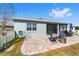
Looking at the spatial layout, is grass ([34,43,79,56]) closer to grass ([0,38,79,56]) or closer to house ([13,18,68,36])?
grass ([0,38,79,56])

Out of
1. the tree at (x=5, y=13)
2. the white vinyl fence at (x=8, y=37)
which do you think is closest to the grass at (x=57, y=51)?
the white vinyl fence at (x=8, y=37)

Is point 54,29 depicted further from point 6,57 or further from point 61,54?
point 6,57

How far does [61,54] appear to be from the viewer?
650 cm

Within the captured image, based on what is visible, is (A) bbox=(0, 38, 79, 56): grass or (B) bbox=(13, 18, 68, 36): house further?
(B) bbox=(13, 18, 68, 36): house

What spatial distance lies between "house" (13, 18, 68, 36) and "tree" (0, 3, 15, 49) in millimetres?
168

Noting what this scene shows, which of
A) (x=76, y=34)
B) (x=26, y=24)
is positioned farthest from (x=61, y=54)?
(x=26, y=24)

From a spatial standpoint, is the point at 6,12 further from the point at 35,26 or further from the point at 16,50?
the point at 16,50

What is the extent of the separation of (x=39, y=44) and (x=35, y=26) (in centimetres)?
45

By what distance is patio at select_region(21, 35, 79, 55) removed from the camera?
657cm

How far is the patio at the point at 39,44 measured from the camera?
657 centimetres

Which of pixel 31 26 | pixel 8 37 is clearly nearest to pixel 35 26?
pixel 31 26

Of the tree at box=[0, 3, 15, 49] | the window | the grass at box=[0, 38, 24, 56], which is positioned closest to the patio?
the grass at box=[0, 38, 24, 56]

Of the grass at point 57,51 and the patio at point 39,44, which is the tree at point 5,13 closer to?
the grass at point 57,51

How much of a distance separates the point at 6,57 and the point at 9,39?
0.45 meters
